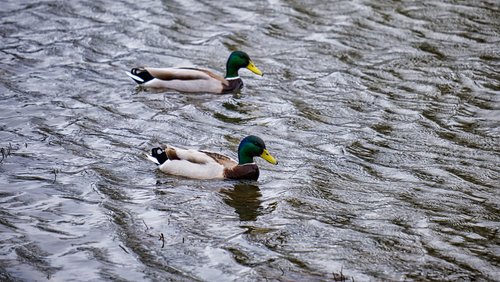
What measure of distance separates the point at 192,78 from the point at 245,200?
12.9 ft

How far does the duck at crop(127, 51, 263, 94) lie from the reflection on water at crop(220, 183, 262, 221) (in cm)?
344

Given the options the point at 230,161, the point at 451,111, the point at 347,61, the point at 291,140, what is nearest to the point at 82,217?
the point at 230,161

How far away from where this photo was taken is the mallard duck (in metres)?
10.3

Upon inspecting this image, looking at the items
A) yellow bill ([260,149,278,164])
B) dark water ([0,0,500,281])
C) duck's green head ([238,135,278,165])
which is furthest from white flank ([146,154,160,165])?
yellow bill ([260,149,278,164])

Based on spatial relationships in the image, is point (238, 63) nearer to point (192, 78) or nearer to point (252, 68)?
point (252, 68)

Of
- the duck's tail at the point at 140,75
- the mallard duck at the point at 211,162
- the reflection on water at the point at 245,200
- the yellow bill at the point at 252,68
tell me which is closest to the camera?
the reflection on water at the point at 245,200

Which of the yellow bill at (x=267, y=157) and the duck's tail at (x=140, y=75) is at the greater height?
the yellow bill at (x=267, y=157)

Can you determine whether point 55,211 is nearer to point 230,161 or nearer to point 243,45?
point 230,161

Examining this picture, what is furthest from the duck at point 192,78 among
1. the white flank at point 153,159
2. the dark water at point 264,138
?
the white flank at point 153,159

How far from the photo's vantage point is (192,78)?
13.3 m

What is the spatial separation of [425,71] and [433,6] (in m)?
3.05

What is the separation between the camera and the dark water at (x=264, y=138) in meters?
8.10

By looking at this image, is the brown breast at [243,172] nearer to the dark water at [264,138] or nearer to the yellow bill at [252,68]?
the dark water at [264,138]

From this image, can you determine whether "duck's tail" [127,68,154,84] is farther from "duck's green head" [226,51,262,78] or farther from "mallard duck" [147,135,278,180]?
"mallard duck" [147,135,278,180]
